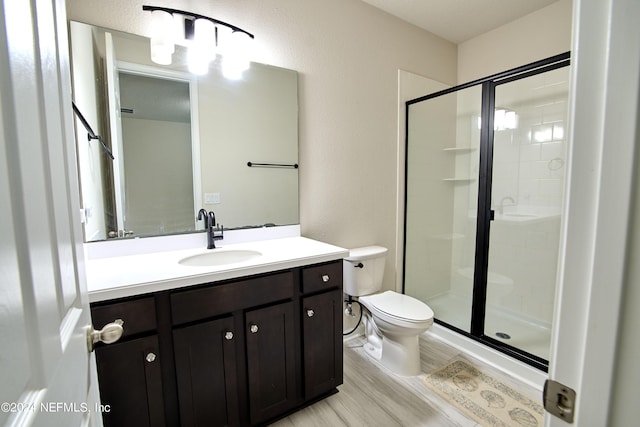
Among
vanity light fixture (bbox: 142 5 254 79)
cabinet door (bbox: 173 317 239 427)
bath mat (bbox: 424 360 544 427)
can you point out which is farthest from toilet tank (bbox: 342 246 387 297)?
vanity light fixture (bbox: 142 5 254 79)

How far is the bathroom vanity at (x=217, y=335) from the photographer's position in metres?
1.07

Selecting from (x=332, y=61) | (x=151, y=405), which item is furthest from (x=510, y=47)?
(x=151, y=405)

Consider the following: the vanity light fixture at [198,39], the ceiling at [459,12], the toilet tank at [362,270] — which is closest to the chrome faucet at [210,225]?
the vanity light fixture at [198,39]

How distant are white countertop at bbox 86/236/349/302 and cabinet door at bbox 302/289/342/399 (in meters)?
0.24

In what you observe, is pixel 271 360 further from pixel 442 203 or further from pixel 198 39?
pixel 442 203

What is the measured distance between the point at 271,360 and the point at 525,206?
222 centimetres

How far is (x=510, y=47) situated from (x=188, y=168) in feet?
9.18

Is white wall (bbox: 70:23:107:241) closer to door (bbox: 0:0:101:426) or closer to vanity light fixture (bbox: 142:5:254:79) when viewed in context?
vanity light fixture (bbox: 142:5:254:79)

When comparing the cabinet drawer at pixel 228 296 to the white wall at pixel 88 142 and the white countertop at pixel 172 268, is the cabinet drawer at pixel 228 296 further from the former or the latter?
the white wall at pixel 88 142

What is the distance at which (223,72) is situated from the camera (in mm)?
1701

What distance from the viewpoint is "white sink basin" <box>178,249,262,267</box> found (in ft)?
5.07

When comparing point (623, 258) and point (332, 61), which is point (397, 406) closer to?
point (623, 258)

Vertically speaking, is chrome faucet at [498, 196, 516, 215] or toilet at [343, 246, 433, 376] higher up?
chrome faucet at [498, 196, 516, 215]

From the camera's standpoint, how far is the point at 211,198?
67.1 inches
